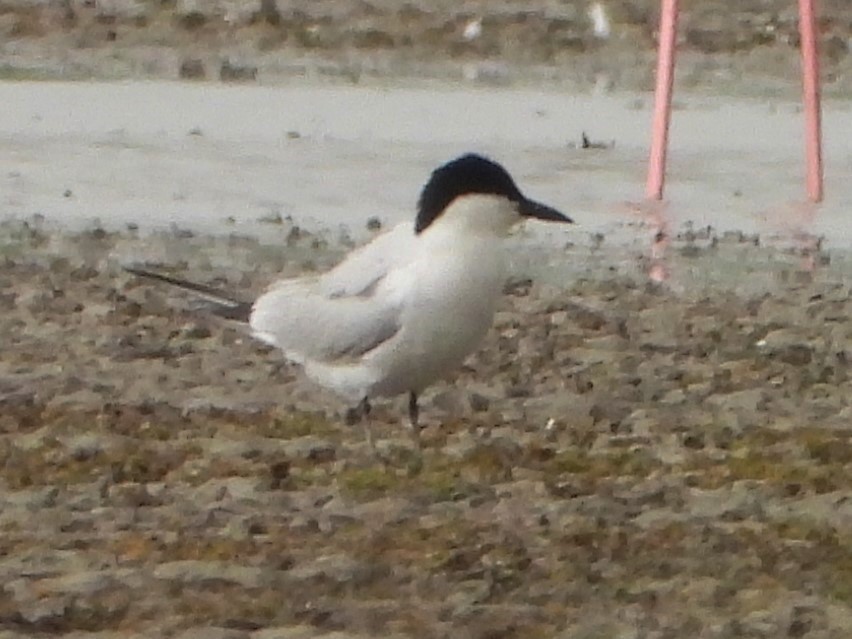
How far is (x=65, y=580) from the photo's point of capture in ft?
18.4

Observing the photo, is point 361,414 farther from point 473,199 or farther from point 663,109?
point 663,109

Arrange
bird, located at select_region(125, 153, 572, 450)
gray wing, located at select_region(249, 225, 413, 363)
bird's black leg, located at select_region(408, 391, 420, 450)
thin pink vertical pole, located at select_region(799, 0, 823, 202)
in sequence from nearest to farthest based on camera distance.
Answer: bird, located at select_region(125, 153, 572, 450), gray wing, located at select_region(249, 225, 413, 363), bird's black leg, located at select_region(408, 391, 420, 450), thin pink vertical pole, located at select_region(799, 0, 823, 202)

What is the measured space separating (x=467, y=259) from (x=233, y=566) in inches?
60.3

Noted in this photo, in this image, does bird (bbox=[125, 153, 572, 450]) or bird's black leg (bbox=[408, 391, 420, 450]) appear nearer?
bird (bbox=[125, 153, 572, 450])

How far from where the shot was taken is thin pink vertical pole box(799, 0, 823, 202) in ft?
40.9

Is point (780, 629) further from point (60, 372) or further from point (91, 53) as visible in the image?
point (91, 53)

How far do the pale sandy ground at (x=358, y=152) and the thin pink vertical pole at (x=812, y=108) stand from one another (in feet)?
0.44

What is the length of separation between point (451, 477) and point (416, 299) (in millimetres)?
534

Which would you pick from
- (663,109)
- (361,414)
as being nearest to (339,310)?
(361,414)

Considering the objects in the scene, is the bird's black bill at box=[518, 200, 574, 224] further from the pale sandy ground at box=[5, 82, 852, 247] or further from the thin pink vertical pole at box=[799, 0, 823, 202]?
the thin pink vertical pole at box=[799, 0, 823, 202]

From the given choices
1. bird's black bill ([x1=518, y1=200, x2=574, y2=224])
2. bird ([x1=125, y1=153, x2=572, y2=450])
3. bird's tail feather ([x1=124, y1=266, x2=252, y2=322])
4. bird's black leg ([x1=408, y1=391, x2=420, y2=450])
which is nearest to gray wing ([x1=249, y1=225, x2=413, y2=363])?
bird ([x1=125, y1=153, x2=572, y2=450])

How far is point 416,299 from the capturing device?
23.1 ft

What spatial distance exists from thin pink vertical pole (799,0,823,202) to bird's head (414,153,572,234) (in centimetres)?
522

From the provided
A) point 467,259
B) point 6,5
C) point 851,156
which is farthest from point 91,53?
point 467,259
